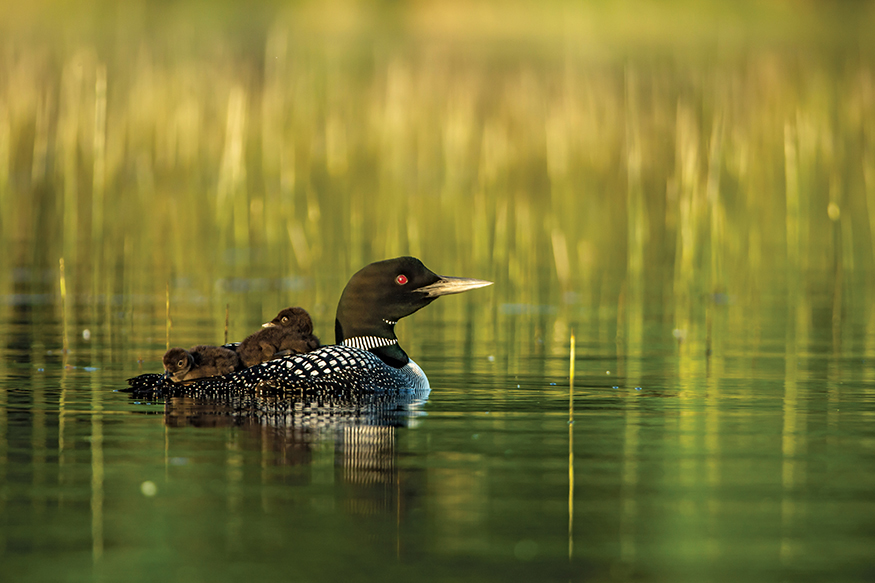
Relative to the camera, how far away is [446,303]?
12180mm

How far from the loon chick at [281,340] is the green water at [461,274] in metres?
0.47

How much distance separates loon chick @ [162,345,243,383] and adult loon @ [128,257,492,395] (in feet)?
0.21

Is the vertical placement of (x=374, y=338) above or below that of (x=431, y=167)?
below

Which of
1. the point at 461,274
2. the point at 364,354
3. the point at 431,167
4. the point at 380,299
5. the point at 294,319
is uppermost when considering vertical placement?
the point at 431,167

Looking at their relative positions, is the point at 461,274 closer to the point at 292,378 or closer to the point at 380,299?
the point at 380,299

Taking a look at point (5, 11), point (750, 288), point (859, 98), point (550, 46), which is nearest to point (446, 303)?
point (750, 288)

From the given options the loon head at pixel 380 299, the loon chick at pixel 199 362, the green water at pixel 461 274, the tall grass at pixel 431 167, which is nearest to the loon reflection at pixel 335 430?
the green water at pixel 461 274

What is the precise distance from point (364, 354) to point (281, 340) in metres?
0.45

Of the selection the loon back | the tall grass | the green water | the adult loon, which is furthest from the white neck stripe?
the tall grass

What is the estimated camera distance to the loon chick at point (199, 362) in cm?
680

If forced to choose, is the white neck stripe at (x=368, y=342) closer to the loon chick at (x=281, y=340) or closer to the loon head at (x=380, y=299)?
the loon head at (x=380, y=299)

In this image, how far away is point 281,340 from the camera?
7363mm

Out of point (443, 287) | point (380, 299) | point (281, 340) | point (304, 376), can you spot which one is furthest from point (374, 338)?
point (304, 376)

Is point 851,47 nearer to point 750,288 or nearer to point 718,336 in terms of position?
point 750,288
